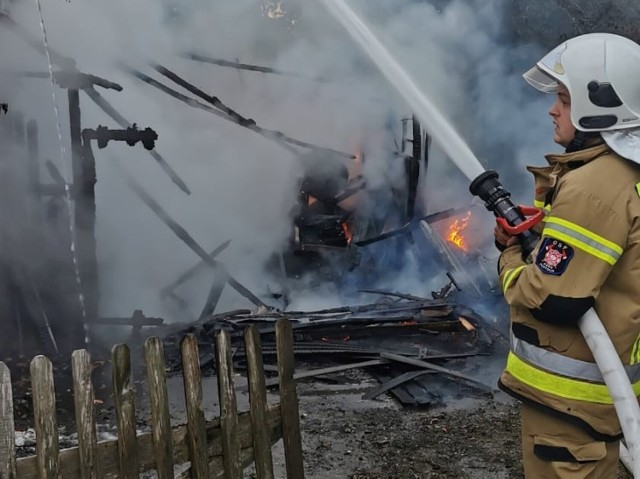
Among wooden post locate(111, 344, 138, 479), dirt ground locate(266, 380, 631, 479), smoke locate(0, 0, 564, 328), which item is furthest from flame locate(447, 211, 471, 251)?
wooden post locate(111, 344, 138, 479)

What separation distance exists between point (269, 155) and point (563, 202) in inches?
298

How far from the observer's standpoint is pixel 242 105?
9766 millimetres

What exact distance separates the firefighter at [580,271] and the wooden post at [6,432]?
5.83 ft

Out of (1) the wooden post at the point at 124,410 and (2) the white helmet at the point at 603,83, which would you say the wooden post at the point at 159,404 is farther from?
(2) the white helmet at the point at 603,83

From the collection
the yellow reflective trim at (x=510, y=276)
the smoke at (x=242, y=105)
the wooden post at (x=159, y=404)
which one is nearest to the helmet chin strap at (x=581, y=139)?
the yellow reflective trim at (x=510, y=276)

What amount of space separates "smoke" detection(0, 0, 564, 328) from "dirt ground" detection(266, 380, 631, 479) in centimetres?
377

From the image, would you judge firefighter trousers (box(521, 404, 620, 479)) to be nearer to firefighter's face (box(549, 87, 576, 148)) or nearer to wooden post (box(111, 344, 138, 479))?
firefighter's face (box(549, 87, 576, 148))

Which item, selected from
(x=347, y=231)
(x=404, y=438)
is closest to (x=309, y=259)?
(x=347, y=231)

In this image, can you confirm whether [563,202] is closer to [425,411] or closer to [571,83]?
[571,83]

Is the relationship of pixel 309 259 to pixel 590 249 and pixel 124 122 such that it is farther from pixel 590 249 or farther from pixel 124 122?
pixel 590 249

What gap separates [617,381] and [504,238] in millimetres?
688

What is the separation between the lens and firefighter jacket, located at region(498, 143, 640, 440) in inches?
94.0

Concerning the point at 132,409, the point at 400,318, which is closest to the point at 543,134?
the point at 400,318

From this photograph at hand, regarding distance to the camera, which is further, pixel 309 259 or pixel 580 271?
pixel 309 259
